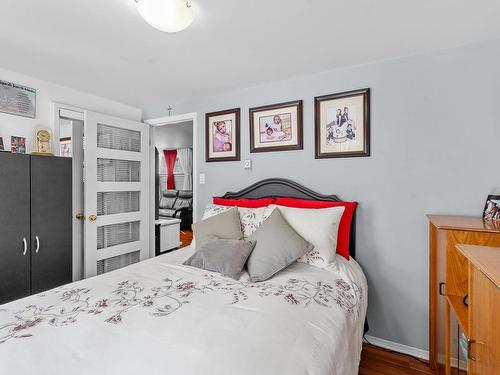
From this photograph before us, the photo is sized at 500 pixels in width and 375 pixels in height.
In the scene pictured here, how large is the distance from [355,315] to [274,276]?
0.52m

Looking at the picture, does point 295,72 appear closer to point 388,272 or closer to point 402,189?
point 402,189

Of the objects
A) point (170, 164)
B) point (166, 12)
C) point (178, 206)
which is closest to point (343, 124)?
point (166, 12)

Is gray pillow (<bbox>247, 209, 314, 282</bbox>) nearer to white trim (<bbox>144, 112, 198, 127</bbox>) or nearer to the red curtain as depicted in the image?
white trim (<bbox>144, 112, 198, 127</bbox>)

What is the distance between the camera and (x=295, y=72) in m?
2.41

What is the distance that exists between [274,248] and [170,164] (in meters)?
6.18

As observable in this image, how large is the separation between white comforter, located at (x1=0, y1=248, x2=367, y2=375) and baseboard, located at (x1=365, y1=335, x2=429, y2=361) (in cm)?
71

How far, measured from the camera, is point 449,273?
168 centimetres

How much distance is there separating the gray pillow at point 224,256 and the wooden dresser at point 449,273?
1208mm

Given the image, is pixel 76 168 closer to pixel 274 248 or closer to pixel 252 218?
pixel 252 218

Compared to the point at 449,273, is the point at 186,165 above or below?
above

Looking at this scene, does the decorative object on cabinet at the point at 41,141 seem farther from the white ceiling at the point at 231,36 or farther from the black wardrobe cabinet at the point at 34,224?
the white ceiling at the point at 231,36

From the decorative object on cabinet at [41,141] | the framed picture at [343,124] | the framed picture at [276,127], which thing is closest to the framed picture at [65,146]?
the decorative object on cabinet at [41,141]

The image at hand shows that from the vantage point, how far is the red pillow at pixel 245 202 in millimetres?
2512

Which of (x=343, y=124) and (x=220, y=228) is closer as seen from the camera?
(x=220, y=228)
